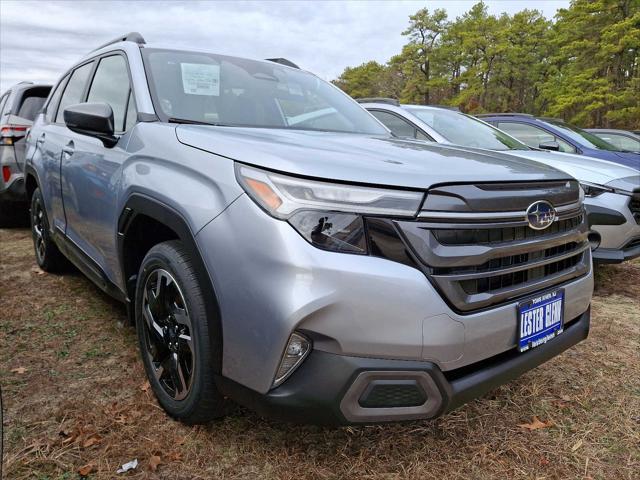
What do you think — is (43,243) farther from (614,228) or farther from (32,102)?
(614,228)

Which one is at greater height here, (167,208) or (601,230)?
(167,208)

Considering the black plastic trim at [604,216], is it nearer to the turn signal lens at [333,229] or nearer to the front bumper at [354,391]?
the front bumper at [354,391]

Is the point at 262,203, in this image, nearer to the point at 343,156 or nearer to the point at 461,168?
the point at 343,156

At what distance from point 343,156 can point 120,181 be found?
1.20 m

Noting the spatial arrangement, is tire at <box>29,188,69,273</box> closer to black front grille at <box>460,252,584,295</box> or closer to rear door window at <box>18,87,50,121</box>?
rear door window at <box>18,87,50,121</box>

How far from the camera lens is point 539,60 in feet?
120

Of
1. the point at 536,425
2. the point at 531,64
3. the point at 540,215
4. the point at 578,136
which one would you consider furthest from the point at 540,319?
the point at 531,64

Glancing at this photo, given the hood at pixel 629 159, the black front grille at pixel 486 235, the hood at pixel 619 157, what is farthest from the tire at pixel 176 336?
the hood at pixel 629 159

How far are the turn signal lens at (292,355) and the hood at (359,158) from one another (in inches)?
20.3

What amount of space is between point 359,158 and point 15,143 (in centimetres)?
590

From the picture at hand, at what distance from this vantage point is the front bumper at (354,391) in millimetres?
1524

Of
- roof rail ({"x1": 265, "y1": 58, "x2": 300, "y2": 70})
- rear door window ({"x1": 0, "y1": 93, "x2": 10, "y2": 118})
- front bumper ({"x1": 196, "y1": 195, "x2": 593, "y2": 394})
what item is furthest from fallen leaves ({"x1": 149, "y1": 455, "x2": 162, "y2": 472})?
rear door window ({"x1": 0, "y1": 93, "x2": 10, "y2": 118})

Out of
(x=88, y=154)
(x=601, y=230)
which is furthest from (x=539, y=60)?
(x=88, y=154)

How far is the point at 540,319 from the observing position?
187cm
